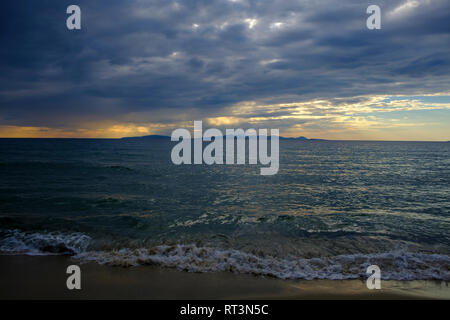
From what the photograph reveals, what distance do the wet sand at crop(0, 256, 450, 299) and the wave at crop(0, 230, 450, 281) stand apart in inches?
10.3

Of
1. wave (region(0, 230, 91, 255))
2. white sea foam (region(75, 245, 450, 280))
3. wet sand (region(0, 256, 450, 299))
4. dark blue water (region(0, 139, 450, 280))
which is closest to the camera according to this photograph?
wet sand (region(0, 256, 450, 299))

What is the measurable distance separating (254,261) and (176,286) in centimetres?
232

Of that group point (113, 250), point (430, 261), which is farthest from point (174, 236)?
point (430, 261)

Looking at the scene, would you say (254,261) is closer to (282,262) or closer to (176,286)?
(282,262)

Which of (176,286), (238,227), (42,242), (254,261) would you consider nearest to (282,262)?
(254,261)

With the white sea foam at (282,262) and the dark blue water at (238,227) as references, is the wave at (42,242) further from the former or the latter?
the white sea foam at (282,262)

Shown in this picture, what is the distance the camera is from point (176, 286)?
18.9 feet

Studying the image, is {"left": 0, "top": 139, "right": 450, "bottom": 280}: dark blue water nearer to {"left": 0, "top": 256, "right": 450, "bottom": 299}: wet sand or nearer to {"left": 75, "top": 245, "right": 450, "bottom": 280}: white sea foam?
{"left": 75, "top": 245, "right": 450, "bottom": 280}: white sea foam

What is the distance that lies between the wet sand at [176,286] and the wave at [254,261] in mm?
263

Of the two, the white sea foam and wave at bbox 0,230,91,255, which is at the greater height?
wave at bbox 0,230,91,255

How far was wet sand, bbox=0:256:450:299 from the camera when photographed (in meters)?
5.41

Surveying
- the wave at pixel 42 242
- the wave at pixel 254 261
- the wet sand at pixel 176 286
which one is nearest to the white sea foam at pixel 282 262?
the wave at pixel 254 261

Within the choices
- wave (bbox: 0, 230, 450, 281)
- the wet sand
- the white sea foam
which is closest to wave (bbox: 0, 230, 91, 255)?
wave (bbox: 0, 230, 450, 281)
